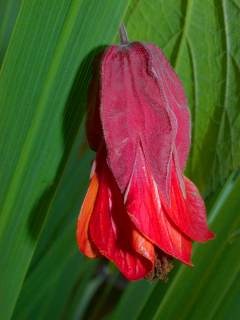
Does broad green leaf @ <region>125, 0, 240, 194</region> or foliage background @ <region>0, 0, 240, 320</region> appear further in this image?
broad green leaf @ <region>125, 0, 240, 194</region>

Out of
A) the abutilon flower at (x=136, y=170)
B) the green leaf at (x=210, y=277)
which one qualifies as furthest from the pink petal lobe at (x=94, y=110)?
the green leaf at (x=210, y=277)

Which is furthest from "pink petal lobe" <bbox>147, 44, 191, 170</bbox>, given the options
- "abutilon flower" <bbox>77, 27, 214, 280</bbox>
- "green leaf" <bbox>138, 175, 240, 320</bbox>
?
"green leaf" <bbox>138, 175, 240, 320</bbox>

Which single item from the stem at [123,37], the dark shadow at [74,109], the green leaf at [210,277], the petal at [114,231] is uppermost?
the stem at [123,37]

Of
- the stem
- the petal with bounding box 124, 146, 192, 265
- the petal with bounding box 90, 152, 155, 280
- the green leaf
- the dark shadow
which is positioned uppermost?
the stem

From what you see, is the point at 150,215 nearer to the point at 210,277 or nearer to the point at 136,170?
the point at 136,170

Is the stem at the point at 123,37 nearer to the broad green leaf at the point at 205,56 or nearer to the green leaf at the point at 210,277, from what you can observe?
the broad green leaf at the point at 205,56

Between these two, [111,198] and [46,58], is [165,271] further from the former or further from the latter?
[46,58]

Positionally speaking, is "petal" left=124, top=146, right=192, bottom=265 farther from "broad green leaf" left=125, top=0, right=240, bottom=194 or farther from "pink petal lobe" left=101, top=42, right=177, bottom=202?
"broad green leaf" left=125, top=0, right=240, bottom=194
